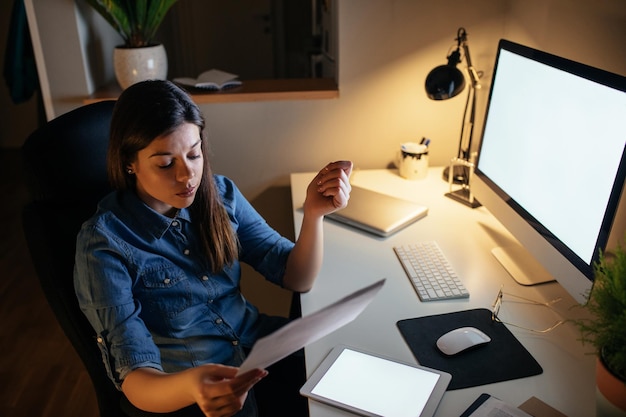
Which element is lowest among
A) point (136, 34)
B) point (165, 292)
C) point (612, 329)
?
point (165, 292)

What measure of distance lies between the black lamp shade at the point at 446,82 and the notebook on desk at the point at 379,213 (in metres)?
0.32

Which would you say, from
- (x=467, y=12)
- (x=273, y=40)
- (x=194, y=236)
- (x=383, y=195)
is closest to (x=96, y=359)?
(x=194, y=236)

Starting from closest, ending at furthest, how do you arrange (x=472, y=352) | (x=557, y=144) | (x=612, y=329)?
(x=612, y=329), (x=472, y=352), (x=557, y=144)

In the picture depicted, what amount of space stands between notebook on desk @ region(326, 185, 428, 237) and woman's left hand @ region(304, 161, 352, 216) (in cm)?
27

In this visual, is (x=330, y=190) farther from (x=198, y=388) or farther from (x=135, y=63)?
Result: (x=135, y=63)

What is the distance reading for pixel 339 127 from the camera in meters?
1.90

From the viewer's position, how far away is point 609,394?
0.83m

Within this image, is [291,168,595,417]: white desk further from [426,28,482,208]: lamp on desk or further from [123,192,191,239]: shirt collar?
[123,192,191,239]: shirt collar

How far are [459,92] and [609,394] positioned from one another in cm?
99

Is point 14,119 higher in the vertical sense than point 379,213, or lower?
lower

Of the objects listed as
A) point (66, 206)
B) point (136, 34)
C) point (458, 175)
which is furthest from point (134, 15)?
point (458, 175)

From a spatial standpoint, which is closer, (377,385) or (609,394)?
(609,394)

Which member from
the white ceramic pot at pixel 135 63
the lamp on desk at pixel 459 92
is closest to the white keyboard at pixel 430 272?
the lamp on desk at pixel 459 92

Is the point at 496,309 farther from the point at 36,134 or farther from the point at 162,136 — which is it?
the point at 36,134
